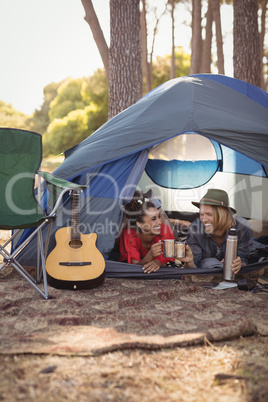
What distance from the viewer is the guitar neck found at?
9.21 ft

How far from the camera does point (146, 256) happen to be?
2936 mm

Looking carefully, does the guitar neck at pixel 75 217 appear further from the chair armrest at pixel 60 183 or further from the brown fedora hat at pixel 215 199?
the brown fedora hat at pixel 215 199

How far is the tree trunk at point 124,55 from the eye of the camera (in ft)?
16.8

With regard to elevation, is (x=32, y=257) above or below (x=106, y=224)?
below

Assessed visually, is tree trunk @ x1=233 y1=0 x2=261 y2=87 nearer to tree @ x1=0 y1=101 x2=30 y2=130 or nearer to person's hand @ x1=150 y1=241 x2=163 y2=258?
person's hand @ x1=150 y1=241 x2=163 y2=258

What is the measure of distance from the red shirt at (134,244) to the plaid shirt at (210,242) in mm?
176

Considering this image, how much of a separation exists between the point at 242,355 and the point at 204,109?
1826 millimetres

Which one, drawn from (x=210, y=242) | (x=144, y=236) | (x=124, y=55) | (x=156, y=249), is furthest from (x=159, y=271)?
(x=124, y=55)

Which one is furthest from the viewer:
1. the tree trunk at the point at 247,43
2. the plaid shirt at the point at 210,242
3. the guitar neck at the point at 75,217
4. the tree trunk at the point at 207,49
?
the tree trunk at the point at 207,49

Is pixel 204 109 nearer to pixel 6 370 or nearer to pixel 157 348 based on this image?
pixel 157 348

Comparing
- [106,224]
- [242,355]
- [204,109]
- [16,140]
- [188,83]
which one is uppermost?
[188,83]

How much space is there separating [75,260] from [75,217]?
283 millimetres

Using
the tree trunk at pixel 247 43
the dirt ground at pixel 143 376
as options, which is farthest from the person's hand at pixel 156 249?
the tree trunk at pixel 247 43

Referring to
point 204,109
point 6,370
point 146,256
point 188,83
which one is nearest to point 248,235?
point 146,256
